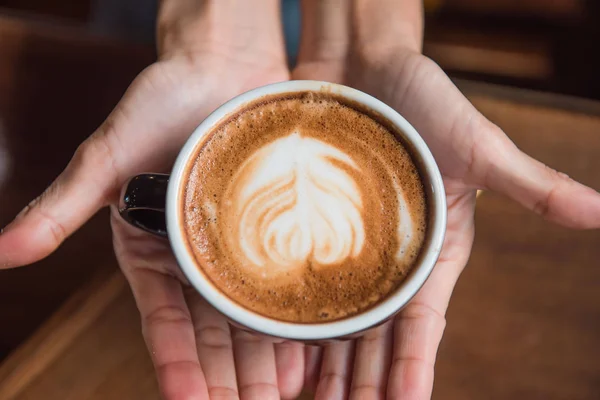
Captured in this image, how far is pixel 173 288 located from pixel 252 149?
11.3 inches

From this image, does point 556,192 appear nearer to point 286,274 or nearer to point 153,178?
point 286,274

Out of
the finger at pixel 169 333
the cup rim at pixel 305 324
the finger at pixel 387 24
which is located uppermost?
the finger at pixel 387 24

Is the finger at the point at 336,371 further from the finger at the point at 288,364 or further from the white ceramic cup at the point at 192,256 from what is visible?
the white ceramic cup at the point at 192,256

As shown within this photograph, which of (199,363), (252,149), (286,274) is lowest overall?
(199,363)

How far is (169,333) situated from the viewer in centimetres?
93

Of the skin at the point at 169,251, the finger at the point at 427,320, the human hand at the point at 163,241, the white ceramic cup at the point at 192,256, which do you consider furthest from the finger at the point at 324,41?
the finger at the point at 427,320

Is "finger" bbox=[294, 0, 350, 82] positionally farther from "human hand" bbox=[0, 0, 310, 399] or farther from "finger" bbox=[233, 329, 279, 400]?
"finger" bbox=[233, 329, 279, 400]

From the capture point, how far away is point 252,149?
2.98 ft

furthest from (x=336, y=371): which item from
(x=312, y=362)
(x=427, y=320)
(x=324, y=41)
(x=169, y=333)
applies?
(x=324, y=41)

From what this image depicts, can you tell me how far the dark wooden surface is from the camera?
1319 mm

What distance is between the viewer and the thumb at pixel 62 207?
861mm

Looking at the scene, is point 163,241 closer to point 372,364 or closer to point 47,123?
point 372,364

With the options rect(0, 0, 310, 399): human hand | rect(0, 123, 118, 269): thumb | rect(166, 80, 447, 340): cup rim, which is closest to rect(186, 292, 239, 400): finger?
rect(0, 0, 310, 399): human hand

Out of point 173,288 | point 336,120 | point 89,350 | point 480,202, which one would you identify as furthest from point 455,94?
point 89,350
